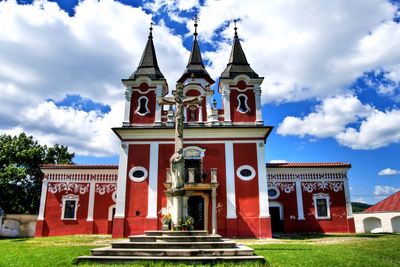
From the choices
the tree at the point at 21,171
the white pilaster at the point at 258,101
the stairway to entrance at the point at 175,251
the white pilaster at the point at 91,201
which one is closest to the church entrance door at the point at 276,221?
the white pilaster at the point at 258,101

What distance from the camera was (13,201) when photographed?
107 feet

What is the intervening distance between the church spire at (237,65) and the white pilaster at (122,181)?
9.04 meters

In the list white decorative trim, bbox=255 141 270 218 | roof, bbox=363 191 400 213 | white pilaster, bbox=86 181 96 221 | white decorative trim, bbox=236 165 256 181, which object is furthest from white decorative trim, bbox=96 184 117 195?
roof, bbox=363 191 400 213

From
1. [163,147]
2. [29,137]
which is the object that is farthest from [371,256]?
[29,137]

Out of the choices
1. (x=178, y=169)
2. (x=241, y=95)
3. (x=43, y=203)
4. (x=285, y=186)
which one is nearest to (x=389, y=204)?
(x=285, y=186)

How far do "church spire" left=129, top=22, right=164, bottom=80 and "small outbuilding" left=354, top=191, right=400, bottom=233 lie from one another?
22.9m

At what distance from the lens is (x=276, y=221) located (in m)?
24.2

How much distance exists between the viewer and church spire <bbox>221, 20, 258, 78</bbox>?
24.4m

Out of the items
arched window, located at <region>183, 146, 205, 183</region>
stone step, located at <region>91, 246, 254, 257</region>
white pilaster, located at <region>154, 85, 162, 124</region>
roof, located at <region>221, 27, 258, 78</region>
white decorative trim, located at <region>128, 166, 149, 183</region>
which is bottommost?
stone step, located at <region>91, 246, 254, 257</region>

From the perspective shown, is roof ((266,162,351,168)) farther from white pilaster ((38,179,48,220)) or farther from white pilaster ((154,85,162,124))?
white pilaster ((38,179,48,220))

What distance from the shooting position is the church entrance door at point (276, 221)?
24047 mm

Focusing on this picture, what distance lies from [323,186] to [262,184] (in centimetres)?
619

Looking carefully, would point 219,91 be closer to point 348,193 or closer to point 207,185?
point 207,185

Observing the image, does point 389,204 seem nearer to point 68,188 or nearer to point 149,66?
point 149,66
